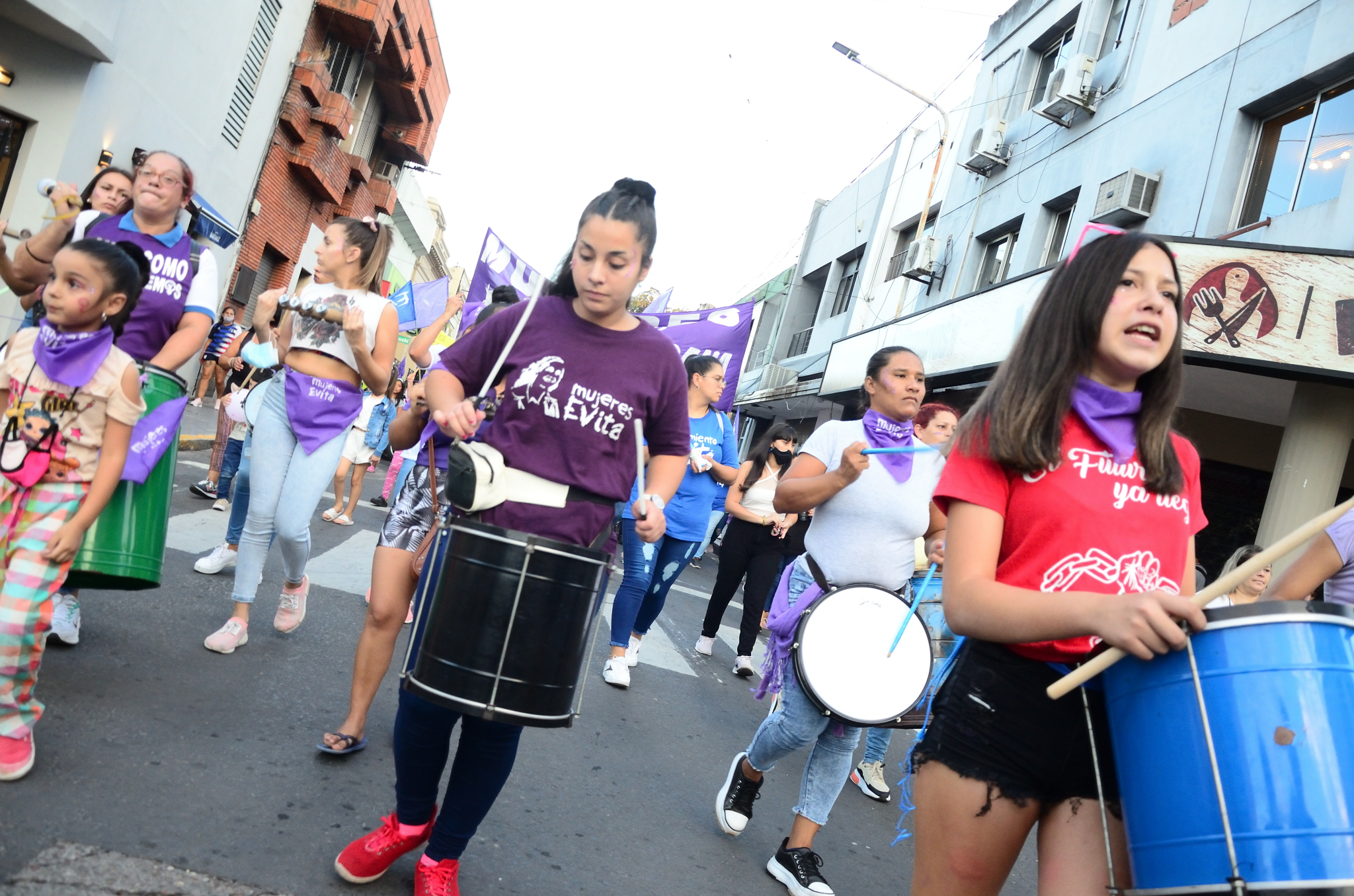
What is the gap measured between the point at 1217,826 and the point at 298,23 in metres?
21.9

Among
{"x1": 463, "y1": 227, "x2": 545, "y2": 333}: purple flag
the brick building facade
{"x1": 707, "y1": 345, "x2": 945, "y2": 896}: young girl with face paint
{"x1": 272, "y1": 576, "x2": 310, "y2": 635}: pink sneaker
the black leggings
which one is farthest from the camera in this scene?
the brick building facade

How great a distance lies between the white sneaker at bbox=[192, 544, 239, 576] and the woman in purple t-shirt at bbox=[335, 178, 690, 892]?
3.48 metres

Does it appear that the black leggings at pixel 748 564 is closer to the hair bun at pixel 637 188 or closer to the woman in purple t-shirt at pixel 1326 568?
the woman in purple t-shirt at pixel 1326 568

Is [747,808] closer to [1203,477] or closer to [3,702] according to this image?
[3,702]

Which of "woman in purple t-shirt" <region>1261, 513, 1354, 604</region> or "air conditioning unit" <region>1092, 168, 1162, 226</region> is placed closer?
"woman in purple t-shirt" <region>1261, 513, 1354, 604</region>

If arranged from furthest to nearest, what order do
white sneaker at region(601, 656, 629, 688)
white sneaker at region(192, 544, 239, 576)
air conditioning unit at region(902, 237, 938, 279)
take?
1. air conditioning unit at region(902, 237, 938, 279)
2. white sneaker at region(601, 656, 629, 688)
3. white sneaker at region(192, 544, 239, 576)

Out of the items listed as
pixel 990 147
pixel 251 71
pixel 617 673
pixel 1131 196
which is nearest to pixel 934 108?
pixel 990 147

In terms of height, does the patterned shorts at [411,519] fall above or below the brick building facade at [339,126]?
below

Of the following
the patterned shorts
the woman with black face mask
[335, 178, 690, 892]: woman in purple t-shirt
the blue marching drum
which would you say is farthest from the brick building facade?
the blue marching drum

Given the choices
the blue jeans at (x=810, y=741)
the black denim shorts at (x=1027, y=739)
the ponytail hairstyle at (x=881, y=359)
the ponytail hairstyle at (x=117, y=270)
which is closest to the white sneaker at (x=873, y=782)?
the blue jeans at (x=810, y=741)

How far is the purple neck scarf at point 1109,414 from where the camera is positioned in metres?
1.91

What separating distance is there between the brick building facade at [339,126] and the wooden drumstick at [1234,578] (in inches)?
819

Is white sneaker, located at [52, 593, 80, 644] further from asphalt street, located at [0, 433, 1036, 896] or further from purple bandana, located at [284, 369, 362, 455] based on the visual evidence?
purple bandana, located at [284, 369, 362, 455]

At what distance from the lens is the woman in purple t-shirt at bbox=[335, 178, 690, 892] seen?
2557 millimetres
